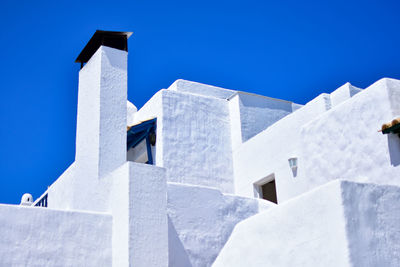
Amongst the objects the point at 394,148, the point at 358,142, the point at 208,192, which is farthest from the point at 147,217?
the point at 394,148

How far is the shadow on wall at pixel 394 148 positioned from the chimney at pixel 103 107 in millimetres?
5314

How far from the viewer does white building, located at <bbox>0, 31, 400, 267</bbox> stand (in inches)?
324

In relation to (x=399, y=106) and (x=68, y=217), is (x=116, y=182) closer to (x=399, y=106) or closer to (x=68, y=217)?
(x=68, y=217)

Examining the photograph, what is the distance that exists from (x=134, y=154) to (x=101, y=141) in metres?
5.33

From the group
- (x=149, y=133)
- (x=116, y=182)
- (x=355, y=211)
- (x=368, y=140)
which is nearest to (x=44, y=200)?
(x=149, y=133)

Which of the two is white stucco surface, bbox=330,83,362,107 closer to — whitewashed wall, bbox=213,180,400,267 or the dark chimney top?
the dark chimney top

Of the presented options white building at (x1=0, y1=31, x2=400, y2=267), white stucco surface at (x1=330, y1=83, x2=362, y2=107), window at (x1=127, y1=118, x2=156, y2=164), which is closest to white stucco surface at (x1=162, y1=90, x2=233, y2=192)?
white building at (x1=0, y1=31, x2=400, y2=267)

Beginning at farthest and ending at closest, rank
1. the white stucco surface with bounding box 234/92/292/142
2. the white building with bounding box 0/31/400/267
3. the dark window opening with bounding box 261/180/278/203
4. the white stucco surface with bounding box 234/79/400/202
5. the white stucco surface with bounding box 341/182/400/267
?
the dark window opening with bounding box 261/180/278/203 → the white stucco surface with bounding box 234/92/292/142 → the white stucco surface with bounding box 234/79/400/202 → the white building with bounding box 0/31/400/267 → the white stucco surface with bounding box 341/182/400/267

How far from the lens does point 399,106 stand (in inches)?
423

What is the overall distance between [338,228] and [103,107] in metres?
6.30

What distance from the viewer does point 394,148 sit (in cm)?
1044

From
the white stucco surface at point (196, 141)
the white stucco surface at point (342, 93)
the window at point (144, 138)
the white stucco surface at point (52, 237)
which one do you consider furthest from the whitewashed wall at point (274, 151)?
the white stucco surface at point (52, 237)

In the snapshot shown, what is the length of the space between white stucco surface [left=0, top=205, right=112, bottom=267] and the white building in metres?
0.02

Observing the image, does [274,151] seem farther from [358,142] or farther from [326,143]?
[358,142]
